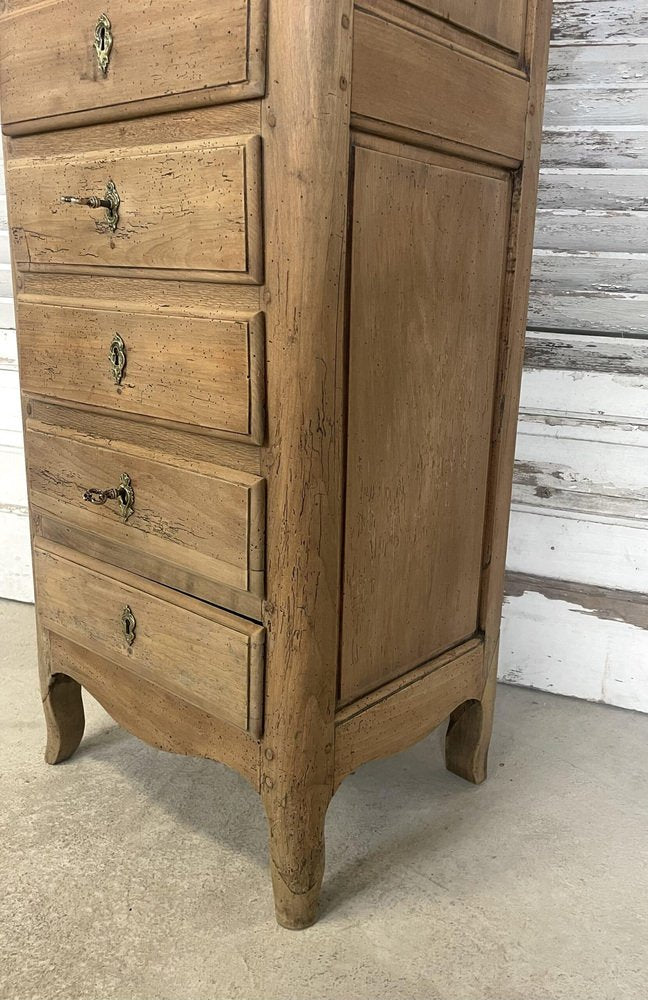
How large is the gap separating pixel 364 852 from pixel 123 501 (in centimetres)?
66

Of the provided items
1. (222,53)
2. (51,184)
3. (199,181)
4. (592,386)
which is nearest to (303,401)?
(199,181)

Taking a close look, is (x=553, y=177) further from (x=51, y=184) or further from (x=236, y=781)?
(x=236, y=781)

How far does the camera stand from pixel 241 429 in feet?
3.51

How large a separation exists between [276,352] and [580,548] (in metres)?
1.05

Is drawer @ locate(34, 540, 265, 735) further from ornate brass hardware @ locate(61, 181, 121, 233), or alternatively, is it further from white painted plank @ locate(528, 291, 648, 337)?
white painted plank @ locate(528, 291, 648, 337)

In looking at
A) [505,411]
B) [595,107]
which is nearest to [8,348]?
[505,411]

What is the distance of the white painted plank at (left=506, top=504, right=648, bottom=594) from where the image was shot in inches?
70.4

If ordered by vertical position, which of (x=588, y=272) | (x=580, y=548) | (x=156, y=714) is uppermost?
(x=588, y=272)

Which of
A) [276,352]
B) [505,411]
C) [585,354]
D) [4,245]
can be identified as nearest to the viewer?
[276,352]

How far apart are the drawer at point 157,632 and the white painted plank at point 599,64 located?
1.24 m

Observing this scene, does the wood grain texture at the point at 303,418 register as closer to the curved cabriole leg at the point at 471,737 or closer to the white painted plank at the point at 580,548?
the curved cabriole leg at the point at 471,737

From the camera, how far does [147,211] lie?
1116 mm

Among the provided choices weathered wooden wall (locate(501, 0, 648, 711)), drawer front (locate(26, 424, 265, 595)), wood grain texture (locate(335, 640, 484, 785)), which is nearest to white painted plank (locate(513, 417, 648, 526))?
weathered wooden wall (locate(501, 0, 648, 711))

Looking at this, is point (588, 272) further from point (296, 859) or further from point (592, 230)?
point (296, 859)
